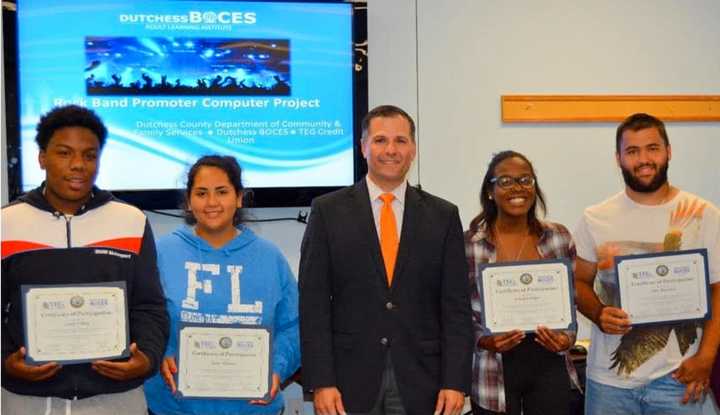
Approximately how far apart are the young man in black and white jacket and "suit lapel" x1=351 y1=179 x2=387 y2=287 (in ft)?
2.35

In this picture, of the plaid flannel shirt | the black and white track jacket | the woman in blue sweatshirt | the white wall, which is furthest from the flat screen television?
the black and white track jacket

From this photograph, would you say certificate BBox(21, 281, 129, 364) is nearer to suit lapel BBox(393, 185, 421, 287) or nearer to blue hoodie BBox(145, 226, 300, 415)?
blue hoodie BBox(145, 226, 300, 415)

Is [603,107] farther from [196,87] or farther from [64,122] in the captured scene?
[64,122]

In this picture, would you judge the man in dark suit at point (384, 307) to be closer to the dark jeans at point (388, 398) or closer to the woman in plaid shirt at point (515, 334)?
the dark jeans at point (388, 398)

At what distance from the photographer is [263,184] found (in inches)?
162

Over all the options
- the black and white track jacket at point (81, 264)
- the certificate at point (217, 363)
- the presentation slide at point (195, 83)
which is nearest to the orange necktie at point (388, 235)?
the certificate at point (217, 363)

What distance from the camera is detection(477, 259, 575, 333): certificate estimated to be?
2.77 metres

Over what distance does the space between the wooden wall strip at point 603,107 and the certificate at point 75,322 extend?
9.06 ft

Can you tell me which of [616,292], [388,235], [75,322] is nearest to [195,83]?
[388,235]

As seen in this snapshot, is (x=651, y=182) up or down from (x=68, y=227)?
up

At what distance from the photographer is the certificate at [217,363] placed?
2.54 meters

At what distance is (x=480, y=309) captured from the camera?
2.82 meters

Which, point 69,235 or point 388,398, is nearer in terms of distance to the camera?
point 69,235

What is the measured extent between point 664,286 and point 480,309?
72 cm
